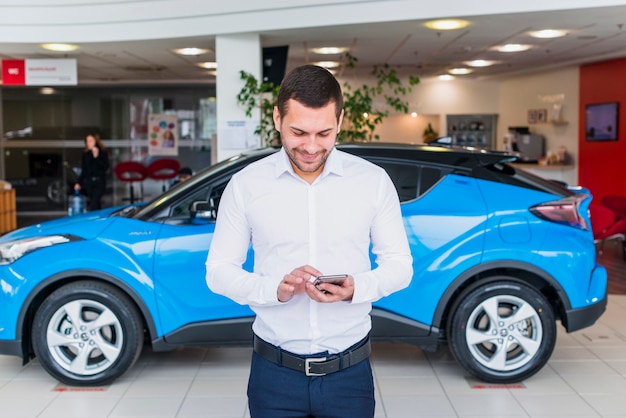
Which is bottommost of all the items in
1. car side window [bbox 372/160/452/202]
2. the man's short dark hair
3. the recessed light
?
car side window [bbox 372/160/452/202]

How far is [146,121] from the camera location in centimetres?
1881

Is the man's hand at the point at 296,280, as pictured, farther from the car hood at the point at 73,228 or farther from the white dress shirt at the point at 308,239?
the car hood at the point at 73,228

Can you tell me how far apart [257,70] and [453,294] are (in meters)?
5.10

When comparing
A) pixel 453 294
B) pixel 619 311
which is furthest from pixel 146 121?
pixel 453 294

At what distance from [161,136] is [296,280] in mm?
17299

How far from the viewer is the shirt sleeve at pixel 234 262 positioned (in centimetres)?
204

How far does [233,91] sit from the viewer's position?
929cm

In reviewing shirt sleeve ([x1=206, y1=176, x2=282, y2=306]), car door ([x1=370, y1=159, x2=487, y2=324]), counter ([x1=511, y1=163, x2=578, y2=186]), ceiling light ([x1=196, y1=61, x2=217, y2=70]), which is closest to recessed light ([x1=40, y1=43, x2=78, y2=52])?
ceiling light ([x1=196, y1=61, x2=217, y2=70])

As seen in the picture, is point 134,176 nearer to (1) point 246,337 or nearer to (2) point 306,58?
(2) point 306,58

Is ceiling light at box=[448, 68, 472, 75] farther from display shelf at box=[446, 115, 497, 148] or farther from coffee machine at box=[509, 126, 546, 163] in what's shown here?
display shelf at box=[446, 115, 497, 148]

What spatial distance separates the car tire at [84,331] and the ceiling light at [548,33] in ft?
21.3

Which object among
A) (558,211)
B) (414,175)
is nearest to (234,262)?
(414,175)

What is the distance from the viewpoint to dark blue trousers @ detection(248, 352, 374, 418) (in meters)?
2.14

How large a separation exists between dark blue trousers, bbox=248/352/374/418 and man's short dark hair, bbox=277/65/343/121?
2.27 feet
